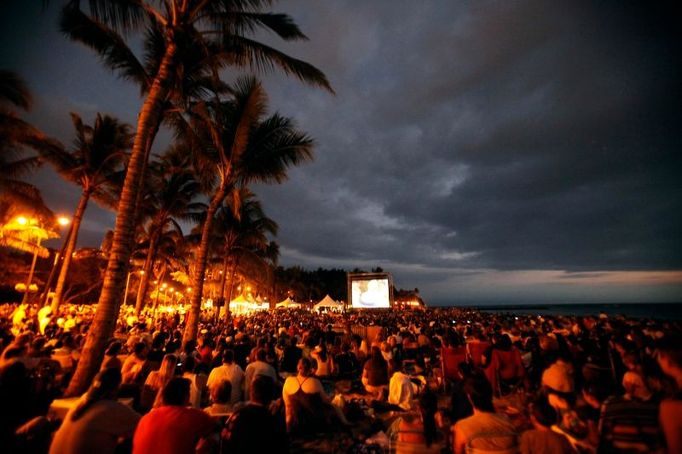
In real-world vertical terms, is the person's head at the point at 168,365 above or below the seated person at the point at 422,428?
above

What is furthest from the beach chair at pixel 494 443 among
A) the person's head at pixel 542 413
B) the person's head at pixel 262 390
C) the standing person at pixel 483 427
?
the person's head at pixel 262 390

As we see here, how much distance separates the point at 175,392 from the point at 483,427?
275 centimetres

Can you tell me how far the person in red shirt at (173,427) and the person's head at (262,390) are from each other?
2.04 ft

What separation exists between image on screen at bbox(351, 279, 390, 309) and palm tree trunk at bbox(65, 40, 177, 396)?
22.6 metres

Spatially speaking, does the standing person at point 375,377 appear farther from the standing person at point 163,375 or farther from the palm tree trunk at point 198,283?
the palm tree trunk at point 198,283

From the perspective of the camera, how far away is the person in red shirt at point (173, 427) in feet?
7.73

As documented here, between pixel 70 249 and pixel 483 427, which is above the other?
pixel 70 249

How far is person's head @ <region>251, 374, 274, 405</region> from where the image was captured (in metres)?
2.41

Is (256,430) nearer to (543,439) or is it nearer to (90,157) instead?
(543,439)

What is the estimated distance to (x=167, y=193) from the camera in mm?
16891

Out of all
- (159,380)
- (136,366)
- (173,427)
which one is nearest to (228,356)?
(159,380)

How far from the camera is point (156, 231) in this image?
17688mm

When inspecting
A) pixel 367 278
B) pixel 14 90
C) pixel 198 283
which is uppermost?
pixel 14 90

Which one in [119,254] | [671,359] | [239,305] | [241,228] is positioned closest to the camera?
[671,359]
